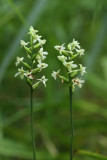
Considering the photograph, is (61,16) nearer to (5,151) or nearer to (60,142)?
(60,142)

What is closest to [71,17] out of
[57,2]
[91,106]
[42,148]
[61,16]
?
[61,16]

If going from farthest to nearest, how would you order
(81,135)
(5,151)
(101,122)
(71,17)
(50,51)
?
1. (71,17)
2. (50,51)
3. (81,135)
4. (101,122)
5. (5,151)

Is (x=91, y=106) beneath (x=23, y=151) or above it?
above

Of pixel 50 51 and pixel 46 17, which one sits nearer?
pixel 50 51

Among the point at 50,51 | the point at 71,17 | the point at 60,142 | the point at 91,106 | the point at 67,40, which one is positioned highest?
the point at 71,17

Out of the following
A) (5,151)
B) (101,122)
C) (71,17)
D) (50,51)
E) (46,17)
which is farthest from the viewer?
(71,17)

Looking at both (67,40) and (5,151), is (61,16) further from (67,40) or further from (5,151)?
(5,151)
